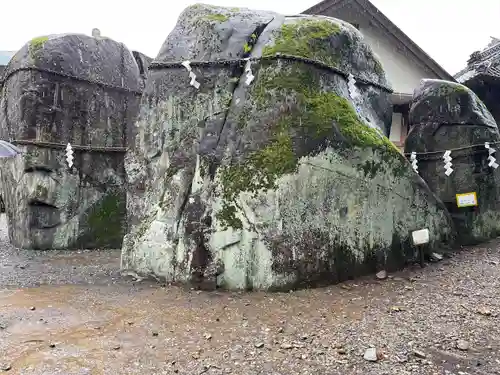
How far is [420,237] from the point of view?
6078 mm

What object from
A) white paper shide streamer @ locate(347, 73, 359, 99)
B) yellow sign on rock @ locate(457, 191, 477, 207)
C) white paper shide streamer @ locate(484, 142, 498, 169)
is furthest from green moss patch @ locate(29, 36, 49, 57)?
white paper shide streamer @ locate(484, 142, 498, 169)

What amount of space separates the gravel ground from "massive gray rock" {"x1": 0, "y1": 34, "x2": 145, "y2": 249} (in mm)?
3374

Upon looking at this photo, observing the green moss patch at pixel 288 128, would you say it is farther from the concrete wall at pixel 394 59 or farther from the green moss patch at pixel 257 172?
the concrete wall at pixel 394 59

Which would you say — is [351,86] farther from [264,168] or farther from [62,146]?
[62,146]

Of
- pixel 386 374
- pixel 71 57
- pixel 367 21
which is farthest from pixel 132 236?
pixel 367 21

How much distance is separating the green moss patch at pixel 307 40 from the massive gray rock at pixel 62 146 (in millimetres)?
4145

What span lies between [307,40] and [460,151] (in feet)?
11.2

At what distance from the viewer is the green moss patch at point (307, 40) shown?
6012 millimetres

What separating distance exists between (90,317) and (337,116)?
159 inches

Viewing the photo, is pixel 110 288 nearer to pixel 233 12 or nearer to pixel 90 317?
pixel 90 317

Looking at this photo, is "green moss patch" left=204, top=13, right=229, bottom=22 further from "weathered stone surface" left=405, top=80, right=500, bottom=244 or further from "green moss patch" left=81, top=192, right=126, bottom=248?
"green moss patch" left=81, top=192, right=126, bottom=248

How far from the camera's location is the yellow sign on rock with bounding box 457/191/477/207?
7.08 m

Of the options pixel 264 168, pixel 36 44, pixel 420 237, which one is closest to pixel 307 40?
pixel 264 168

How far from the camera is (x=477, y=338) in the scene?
12.9 ft
